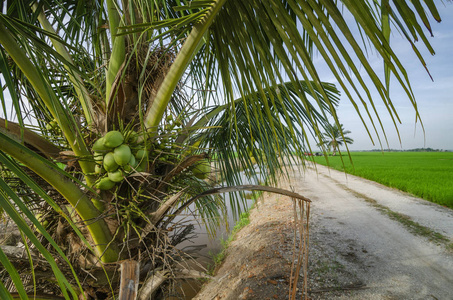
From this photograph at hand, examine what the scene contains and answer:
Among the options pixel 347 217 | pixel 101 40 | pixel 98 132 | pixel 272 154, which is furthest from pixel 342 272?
pixel 101 40

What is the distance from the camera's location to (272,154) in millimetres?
2027

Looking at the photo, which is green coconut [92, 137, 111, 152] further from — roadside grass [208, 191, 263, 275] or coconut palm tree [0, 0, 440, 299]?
roadside grass [208, 191, 263, 275]

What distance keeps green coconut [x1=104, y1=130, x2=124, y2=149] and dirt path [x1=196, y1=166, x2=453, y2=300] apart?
39.7 inches

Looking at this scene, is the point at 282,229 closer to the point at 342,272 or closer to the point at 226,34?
the point at 342,272

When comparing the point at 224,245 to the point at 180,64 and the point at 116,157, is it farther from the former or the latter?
the point at 180,64

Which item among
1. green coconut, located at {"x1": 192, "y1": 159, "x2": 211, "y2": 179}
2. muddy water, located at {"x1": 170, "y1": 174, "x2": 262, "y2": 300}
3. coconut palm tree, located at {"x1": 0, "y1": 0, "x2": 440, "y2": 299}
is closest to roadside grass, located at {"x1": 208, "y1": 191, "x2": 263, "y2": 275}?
muddy water, located at {"x1": 170, "y1": 174, "x2": 262, "y2": 300}

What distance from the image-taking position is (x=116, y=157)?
1.05 meters

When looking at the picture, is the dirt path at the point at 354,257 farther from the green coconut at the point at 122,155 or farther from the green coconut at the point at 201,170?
the green coconut at the point at 122,155

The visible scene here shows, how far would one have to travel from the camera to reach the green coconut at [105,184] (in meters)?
1.10

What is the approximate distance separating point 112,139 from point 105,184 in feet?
0.69

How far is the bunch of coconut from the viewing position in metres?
1.05

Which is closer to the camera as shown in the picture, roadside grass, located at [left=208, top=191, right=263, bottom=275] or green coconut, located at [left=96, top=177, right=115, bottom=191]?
green coconut, located at [left=96, top=177, right=115, bottom=191]

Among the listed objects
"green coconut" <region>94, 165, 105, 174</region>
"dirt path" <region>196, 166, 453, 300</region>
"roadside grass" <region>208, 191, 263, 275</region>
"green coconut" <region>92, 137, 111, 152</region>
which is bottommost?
"roadside grass" <region>208, 191, 263, 275</region>

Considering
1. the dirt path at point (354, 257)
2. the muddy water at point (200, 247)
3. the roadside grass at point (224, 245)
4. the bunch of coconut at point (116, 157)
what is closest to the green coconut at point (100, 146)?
the bunch of coconut at point (116, 157)
